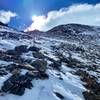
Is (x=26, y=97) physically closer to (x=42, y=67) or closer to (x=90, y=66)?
(x=42, y=67)

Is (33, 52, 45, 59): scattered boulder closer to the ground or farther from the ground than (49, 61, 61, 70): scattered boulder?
farther from the ground

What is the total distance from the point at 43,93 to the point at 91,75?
13666mm

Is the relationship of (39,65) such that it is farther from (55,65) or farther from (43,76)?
(43,76)

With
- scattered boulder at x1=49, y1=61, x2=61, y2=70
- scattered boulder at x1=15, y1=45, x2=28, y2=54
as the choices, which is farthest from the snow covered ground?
scattered boulder at x1=15, y1=45, x2=28, y2=54

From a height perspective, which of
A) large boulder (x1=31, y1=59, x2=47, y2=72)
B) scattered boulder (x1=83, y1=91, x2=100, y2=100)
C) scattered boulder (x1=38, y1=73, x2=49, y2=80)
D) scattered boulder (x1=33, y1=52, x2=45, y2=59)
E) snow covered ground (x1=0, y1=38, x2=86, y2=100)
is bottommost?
scattered boulder (x1=83, y1=91, x2=100, y2=100)

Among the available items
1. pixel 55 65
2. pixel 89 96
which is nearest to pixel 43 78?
pixel 89 96

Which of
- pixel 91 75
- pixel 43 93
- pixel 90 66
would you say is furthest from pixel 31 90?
A: pixel 90 66

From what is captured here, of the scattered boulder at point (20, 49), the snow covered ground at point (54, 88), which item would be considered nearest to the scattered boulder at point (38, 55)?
the scattered boulder at point (20, 49)

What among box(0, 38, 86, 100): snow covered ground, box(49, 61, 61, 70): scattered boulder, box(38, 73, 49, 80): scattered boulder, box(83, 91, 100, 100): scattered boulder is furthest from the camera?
box(49, 61, 61, 70): scattered boulder

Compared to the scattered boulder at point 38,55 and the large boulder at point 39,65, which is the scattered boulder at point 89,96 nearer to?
the large boulder at point 39,65

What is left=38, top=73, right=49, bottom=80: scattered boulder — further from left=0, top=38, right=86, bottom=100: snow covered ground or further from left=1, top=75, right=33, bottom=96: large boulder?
left=1, top=75, right=33, bottom=96: large boulder

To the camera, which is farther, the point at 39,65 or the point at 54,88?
the point at 39,65

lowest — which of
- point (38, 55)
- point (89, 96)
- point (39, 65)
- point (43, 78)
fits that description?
point (89, 96)

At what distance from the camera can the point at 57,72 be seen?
124 ft
